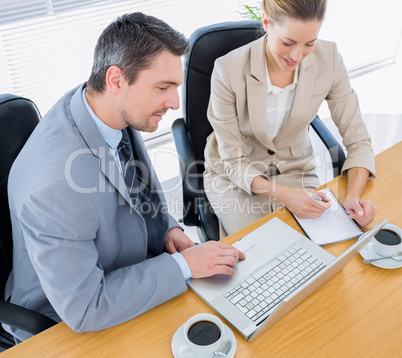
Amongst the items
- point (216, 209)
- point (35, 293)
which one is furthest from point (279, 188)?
point (35, 293)

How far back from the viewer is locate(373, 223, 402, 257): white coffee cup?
1082 millimetres

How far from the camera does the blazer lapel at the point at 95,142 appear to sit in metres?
1.02

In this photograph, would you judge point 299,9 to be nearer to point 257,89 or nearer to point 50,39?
point 257,89

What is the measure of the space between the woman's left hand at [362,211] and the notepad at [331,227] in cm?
2

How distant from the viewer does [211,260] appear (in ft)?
3.44

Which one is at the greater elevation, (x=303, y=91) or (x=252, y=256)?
(x=303, y=91)

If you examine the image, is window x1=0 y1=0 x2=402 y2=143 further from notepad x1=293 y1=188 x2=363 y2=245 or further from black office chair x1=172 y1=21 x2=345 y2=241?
notepad x1=293 y1=188 x2=363 y2=245

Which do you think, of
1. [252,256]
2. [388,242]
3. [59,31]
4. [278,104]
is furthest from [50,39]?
[388,242]

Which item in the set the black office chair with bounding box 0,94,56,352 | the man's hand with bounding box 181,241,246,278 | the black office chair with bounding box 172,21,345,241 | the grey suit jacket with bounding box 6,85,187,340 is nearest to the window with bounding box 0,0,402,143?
the black office chair with bounding box 172,21,345,241

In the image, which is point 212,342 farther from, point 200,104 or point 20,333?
point 200,104

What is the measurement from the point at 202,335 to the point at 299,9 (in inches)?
40.3

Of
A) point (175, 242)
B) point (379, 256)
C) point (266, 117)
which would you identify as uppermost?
point (266, 117)

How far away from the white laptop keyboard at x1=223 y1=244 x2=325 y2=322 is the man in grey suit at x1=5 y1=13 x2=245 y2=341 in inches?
2.7

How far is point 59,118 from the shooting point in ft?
3.42
